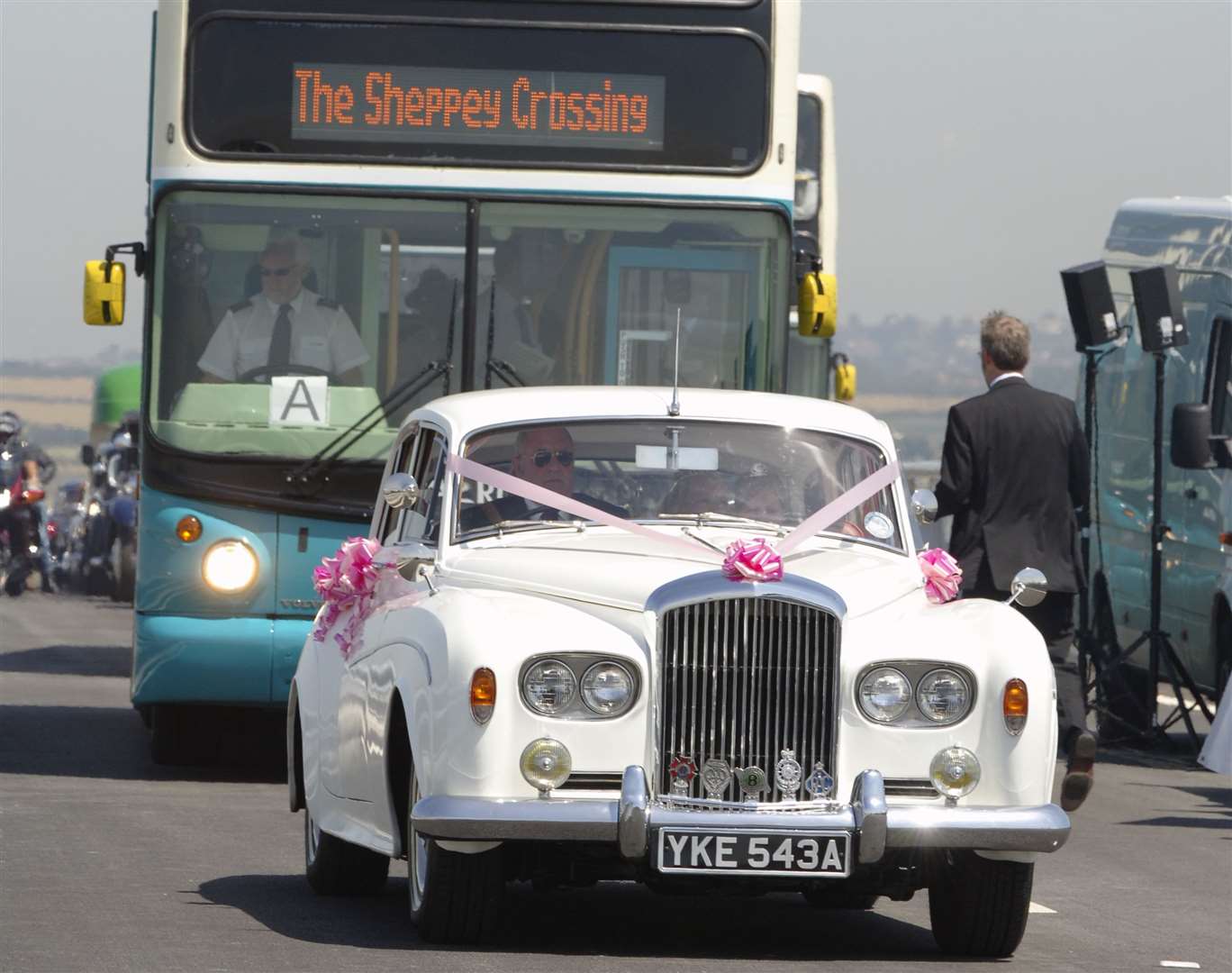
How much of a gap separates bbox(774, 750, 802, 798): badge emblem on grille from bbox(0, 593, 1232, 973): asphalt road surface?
0.52 m

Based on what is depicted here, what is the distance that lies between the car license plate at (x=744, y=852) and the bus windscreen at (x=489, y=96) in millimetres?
6331

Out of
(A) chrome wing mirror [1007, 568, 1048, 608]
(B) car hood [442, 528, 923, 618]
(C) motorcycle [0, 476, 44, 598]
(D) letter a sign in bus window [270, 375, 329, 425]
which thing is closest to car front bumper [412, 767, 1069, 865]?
(B) car hood [442, 528, 923, 618]

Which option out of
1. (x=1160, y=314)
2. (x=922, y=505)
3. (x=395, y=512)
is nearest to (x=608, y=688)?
(x=922, y=505)

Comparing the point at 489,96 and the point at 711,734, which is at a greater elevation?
the point at 489,96

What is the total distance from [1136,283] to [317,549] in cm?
583

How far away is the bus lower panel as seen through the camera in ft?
45.2

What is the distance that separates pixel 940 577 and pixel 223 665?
5.34 m

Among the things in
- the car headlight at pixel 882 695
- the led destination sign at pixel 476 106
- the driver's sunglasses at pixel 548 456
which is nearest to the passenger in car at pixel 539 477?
the driver's sunglasses at pixel 548 456

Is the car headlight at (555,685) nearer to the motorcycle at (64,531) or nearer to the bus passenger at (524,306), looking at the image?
the bus passenger at (524,306)

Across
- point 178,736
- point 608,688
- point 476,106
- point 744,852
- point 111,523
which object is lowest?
point 111,523

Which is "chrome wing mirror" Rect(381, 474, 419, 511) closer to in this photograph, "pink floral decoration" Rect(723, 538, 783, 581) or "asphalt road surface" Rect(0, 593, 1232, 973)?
"asphalt road surface" Rect(0, 593, 1232, 973)

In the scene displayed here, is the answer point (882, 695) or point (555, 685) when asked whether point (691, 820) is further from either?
Answer: point (882, 695)

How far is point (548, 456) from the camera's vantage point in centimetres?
988

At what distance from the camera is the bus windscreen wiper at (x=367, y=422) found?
13812 millimetres
